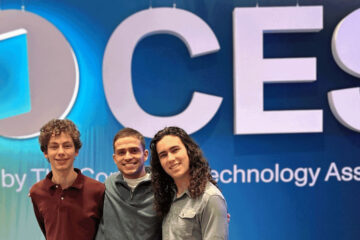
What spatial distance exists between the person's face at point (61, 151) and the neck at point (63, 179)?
33mm

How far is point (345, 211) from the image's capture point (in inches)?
143

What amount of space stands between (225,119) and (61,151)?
1816 millimetres

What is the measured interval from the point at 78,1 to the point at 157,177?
220cm

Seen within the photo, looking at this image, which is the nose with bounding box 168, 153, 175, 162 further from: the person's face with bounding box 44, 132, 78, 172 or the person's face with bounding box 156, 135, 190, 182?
the person's face with bounding box 44, 132, 78, 172

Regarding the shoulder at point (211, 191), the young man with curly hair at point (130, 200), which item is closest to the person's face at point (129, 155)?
the young man with curly hair at point (130, 200)

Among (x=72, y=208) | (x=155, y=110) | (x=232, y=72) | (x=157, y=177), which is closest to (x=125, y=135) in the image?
(x=157, y=177)

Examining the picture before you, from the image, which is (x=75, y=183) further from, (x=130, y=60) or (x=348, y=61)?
(x=348, y=61)

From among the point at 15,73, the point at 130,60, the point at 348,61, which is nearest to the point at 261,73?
the point at 348,61

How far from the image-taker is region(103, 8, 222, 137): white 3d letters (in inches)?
137

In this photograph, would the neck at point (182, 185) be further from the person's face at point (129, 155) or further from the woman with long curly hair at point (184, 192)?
the person's face at point (129, 155)

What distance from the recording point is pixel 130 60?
3480mm

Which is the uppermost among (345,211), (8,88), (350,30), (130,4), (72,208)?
(130,4)

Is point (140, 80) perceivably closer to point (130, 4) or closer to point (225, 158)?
point (130, 4)

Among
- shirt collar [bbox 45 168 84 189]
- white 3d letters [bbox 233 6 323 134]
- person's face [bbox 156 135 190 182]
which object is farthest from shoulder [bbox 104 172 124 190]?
white 3d letters [bbox 233 6 323 134]
